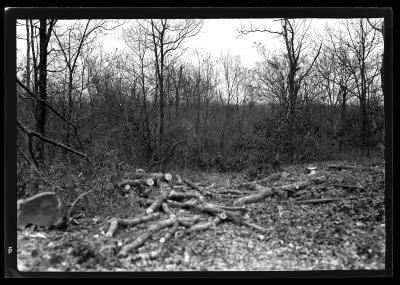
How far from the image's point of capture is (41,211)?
3.75 metres

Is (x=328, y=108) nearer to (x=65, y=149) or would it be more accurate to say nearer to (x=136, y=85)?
(x=136, y=85)

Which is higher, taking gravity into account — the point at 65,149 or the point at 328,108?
the point at 328,108

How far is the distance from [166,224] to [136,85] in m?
3.68

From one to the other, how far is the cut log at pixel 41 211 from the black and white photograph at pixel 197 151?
Result: 0.02 m

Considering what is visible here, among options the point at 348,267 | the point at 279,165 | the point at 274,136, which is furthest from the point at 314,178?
the point at 348,267

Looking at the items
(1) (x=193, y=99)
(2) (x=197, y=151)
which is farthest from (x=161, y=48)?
(2) (x=197, y=151)

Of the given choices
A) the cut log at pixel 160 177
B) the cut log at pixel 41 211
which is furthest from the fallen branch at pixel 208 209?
the cut log at pixel 41 211

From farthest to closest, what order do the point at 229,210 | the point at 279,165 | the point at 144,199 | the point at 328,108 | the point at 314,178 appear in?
1. the point at 279,165
2. the point at 328,108
3. the point at 314,178
4. the point at 144,199
5. the point at 229,210

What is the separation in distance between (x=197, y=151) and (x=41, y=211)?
5734mm

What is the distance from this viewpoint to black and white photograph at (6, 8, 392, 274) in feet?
11.5

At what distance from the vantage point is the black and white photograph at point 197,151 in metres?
3.49

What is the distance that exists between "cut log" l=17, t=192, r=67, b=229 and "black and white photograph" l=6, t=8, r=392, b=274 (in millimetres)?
16

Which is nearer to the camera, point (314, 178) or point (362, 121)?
point (362, 121)

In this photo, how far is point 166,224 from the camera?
4242mm
